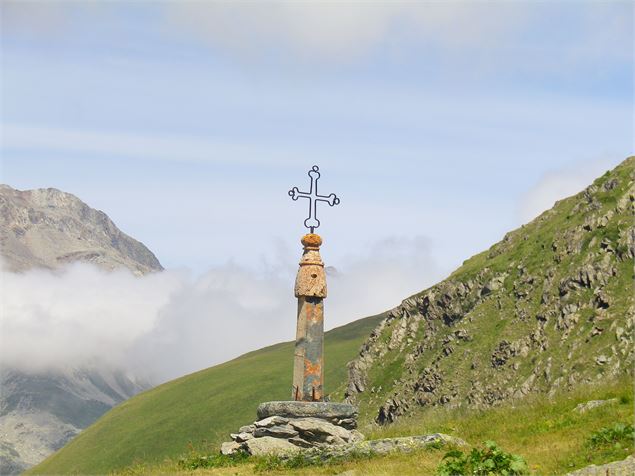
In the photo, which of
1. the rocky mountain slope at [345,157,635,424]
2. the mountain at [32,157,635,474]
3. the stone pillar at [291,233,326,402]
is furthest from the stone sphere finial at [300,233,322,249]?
the rocky mountain slope at [345,157,635,424]

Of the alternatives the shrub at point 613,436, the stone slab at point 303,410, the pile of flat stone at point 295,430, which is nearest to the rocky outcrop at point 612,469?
the shrub at point 613,436

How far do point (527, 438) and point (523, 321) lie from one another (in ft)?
355

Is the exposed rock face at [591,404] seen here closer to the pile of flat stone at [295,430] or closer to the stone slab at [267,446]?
the pile of flat stone at [295,430]

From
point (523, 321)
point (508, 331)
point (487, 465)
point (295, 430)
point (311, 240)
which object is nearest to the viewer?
point (487, 465)

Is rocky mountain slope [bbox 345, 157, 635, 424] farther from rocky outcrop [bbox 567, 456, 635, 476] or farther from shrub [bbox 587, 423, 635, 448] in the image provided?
rocky outcrop [bbox 567, 456, 635, 476]

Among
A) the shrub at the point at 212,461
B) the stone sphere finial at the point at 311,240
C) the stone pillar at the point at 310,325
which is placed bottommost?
the shrub at the point at 212,461

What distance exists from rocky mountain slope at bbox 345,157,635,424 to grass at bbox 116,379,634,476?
7339 centimetres

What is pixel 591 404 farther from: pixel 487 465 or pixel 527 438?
pixel 487 465

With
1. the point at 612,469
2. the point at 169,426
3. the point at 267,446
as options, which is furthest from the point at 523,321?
the point at 612,469

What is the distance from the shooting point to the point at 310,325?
→ 32.7 meters

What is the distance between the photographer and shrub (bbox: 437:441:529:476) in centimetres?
2208

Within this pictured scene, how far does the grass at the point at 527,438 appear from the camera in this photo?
78.9ft

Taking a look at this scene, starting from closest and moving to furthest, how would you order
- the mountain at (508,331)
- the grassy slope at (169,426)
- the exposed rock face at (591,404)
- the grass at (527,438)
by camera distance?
the grass at (527,438) < the exposed rock face at (591,404) < the mountain at (508,331) < the grassy slope at (169,426)

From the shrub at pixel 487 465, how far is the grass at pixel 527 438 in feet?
2.94
